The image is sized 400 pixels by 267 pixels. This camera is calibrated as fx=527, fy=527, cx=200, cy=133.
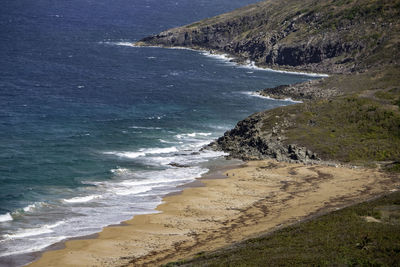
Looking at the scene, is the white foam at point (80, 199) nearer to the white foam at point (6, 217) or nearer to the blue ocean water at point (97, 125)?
the blue ocean water at point (97, 125)

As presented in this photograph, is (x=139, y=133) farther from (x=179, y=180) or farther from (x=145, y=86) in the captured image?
(x=145, y=86)

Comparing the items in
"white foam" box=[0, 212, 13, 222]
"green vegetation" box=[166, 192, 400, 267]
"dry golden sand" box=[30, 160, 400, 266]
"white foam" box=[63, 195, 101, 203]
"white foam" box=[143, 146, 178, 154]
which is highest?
"green vegetation" box=[166, 192, 400, 267]

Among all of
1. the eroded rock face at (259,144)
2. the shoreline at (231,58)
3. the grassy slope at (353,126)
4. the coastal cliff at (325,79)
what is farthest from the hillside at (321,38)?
the eroded rock face at (259,144)

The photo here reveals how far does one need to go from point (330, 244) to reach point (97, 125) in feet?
204

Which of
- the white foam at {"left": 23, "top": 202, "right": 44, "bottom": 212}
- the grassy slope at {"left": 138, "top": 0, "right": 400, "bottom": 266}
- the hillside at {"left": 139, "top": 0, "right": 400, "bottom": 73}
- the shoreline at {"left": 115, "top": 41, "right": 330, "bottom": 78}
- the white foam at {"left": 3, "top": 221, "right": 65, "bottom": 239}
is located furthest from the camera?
the shoreline at {"left": 115, "top": 41, "right": 330, "bottom": 78}

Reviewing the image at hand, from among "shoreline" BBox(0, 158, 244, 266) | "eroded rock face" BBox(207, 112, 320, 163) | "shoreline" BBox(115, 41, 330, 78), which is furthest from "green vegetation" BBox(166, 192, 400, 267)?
"shoreline" BBox(115, 41, 330, 78)

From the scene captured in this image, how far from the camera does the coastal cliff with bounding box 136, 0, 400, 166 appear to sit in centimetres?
7450

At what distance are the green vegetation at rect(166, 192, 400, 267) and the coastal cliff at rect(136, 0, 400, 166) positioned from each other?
30.2m

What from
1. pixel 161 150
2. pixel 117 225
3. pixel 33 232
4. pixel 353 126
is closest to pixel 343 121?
pixel 353 126

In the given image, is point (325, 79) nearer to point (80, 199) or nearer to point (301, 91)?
point (301, 91)

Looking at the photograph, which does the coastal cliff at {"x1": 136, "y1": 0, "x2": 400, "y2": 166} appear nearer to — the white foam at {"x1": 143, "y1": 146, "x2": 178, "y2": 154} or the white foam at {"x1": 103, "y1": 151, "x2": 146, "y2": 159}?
the white foam at {"x1": 143, "y1": 146, "x2": 178, "y2": 154}

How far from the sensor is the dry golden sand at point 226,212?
43344 millimetres

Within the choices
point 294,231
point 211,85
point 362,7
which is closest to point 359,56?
point 362,7

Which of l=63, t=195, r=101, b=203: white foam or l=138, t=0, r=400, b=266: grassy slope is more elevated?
l=138, t=0, r=400, b=266: grassy slope
